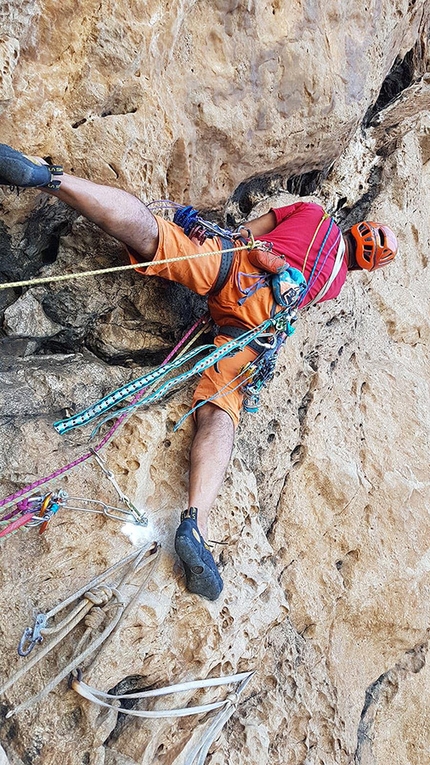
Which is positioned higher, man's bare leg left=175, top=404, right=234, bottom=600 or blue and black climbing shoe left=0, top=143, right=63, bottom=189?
blue and black climbing shoe left=0, top=143, right=63, bottom=189

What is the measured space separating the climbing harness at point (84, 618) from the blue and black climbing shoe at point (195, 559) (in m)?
0.15

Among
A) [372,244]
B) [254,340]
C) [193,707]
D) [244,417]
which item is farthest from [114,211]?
[193,707]

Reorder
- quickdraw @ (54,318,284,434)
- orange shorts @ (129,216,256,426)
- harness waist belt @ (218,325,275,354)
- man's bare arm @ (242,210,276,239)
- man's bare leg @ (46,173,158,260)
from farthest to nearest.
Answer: man's bare arm @ (242,210,276,239), harness waist belt @ (218,325,275,354), orange shorts @ (129,216,256,426), quickdraw @ (54,318,284,434), man's bare leg @ (46,173,158,260)

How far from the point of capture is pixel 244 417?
9.78ft

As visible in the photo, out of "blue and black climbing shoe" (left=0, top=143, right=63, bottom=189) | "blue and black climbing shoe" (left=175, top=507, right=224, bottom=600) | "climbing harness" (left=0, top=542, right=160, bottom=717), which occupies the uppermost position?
"blue and black climbing shoe" (left=0, top=143, right=63, bottom=189)

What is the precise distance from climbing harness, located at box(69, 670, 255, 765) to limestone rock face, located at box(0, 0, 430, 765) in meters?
0.04

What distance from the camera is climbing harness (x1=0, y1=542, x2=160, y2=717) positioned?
1854 mm

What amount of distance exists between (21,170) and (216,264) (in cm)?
95

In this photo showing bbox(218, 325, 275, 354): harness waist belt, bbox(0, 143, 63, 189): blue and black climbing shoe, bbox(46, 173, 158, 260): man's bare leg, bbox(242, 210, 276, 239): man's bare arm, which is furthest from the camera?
bbox(242, 210, 276, 239): man's bare arm

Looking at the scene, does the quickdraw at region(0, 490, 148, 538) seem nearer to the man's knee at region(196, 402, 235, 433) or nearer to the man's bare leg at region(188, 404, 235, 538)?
the man's bare leg at region(188, 404, 235, 538)

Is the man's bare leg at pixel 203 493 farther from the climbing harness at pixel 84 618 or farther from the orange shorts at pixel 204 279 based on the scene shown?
the climbing harness at pixel 84 618

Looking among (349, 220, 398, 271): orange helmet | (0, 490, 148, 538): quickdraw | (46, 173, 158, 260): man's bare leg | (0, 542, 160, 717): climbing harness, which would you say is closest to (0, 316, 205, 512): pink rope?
(0, 490, 148, 538): quickdraw

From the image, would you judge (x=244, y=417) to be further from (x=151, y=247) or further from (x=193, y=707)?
(x=193, y=707)

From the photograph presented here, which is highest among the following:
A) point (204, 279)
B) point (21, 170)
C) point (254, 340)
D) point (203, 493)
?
point (21, 170)
